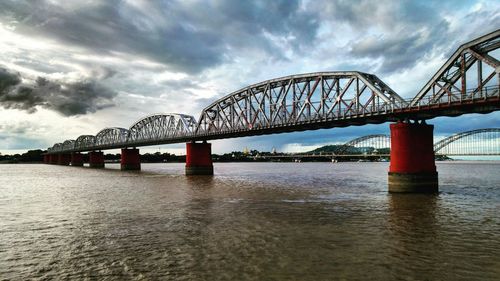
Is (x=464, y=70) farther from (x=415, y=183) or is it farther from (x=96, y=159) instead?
(x=96, y=159)

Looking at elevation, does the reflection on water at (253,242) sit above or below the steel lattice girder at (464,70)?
below

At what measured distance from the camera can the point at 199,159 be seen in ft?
316

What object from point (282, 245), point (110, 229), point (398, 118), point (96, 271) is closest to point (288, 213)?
point (282, 245)

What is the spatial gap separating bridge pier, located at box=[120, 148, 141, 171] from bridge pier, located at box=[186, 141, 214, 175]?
1995 inches

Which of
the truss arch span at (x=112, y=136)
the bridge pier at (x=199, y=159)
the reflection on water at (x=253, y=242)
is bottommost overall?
the reflection on water at (x=253, y=242)

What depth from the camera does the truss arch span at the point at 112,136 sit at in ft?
534

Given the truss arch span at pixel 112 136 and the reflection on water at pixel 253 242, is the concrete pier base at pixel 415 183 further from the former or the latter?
the truss arch span at pixel 112 136

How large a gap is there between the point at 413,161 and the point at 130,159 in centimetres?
12071

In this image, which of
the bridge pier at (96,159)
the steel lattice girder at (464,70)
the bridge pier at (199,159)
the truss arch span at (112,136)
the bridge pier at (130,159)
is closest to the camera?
the steel lattice girder at (464,70)

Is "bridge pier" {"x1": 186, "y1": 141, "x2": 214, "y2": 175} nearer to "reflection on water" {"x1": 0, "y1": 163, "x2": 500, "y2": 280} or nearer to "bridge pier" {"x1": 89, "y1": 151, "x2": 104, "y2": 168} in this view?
"reflection on water" {"x1": 0, "y1": 163, "x2": 500, "y2": 280}

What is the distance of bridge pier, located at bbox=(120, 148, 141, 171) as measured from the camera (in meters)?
143

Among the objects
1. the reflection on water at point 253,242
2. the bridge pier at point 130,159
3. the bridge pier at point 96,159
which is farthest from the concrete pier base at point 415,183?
the bridge pier at point 96,159

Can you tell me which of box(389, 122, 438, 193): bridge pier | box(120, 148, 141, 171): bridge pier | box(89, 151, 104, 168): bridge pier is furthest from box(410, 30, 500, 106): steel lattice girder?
box(89, 151, 104, 168): bridge pier

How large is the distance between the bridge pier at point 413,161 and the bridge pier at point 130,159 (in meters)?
116
